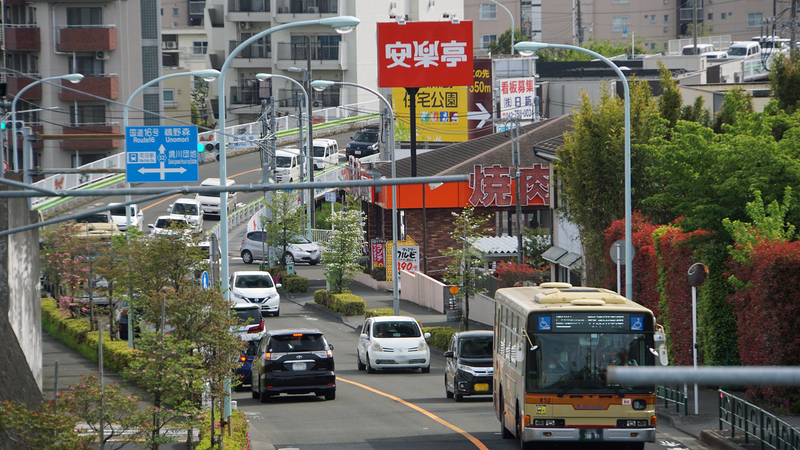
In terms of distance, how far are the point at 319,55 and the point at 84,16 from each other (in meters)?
26.0

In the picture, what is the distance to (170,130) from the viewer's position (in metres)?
25.0

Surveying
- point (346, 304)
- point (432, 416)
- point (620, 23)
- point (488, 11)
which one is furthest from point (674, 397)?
point (620, 23)

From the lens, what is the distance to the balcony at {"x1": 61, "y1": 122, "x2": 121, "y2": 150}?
61.2 m

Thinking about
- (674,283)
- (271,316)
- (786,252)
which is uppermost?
(786,252)

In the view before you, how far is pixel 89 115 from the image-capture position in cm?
6219

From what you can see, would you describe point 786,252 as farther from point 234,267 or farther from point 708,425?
point 234,267

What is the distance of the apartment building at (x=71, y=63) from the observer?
6091 centimetres

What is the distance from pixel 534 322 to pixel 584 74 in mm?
53193

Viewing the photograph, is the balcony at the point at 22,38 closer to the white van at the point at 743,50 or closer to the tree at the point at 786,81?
the tree at the point at 786,81

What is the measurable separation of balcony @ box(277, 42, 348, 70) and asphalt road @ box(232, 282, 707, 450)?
199 ft

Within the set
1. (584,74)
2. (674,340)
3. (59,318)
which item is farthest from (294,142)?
(674,340)

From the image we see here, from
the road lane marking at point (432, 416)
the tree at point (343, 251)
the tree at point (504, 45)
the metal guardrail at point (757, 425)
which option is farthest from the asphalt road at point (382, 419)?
the tree at point (504, 45)

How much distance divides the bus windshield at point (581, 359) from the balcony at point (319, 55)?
2831 inches

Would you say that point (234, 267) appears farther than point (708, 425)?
Yes
